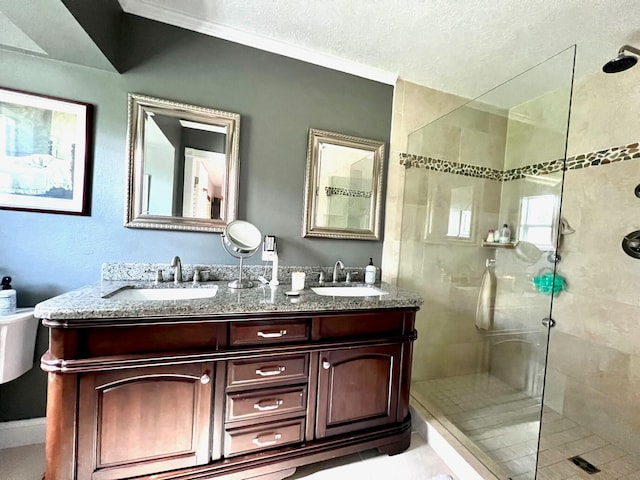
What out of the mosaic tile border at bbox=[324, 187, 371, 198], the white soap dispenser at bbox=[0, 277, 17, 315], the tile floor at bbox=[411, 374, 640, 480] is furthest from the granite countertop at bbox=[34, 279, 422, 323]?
the tile floor at bbox=[411, 374, 640, 480]

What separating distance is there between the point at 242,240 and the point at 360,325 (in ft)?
2.81

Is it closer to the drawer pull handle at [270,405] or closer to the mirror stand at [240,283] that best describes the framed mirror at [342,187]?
the mirror stand at [240,283]

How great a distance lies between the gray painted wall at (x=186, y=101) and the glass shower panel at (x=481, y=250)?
0.53m

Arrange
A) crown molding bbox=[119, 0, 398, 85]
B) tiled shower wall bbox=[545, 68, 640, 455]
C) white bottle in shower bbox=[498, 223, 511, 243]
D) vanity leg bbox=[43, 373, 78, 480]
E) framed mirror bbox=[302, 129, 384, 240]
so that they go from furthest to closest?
white bottle in shower bbox=[498, 223, 511, 243] → framed mirror bbox=[302, 129, 384, 240] → tiled shower wall bbox=[545, 68, 640, 455] → crown molding bbox=[119, 0, 398, 85] → vanity leg bbox=[43, 373, 78, 480]

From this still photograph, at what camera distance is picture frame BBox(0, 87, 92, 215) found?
1.34m

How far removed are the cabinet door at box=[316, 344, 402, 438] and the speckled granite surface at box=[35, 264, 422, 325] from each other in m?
0.25

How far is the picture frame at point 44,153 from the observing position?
4.38 ft

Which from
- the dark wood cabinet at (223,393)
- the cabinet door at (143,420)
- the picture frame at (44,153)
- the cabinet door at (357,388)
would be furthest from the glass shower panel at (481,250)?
the picture frame at (44,153)

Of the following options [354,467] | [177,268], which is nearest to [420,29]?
[177,268]

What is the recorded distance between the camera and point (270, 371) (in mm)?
1225

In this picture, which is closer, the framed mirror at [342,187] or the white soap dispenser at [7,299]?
the white soap dispenser at [7,299]

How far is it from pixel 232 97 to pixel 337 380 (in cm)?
179

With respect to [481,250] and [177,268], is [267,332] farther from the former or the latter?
[481,250]

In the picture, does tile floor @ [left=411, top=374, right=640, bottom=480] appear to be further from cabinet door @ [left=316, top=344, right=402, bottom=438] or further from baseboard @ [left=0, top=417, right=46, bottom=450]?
baseboard @ [left=0, top=417, right=46, bottom=450]
